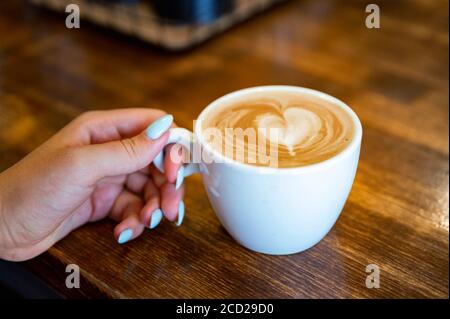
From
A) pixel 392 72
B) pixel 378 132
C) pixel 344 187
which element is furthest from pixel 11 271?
pixel 392 72

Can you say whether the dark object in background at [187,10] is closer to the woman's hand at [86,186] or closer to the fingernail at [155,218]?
the woman's hand at [86,186]

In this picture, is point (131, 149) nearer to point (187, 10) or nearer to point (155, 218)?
point (155, 218)

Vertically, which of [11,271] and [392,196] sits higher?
[392,196]

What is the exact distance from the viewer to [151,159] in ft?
2.31

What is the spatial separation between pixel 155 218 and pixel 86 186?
0.12m

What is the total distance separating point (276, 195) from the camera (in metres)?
0.62

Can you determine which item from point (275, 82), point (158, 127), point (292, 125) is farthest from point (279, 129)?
point (275, 82)

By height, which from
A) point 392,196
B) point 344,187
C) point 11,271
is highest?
point 344,187

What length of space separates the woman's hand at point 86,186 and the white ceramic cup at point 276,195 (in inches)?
2.1

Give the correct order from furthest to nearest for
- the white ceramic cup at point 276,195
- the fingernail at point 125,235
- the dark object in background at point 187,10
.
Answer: the dark object in background at point 187,10 → the fingernail at point 125,235 → the white ceramic cup at point 276,195

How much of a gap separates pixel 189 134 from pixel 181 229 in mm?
164

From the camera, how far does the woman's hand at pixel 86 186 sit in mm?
679

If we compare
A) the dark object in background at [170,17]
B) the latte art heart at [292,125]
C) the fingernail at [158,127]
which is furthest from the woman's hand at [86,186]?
the dark object in background at [170,17]
